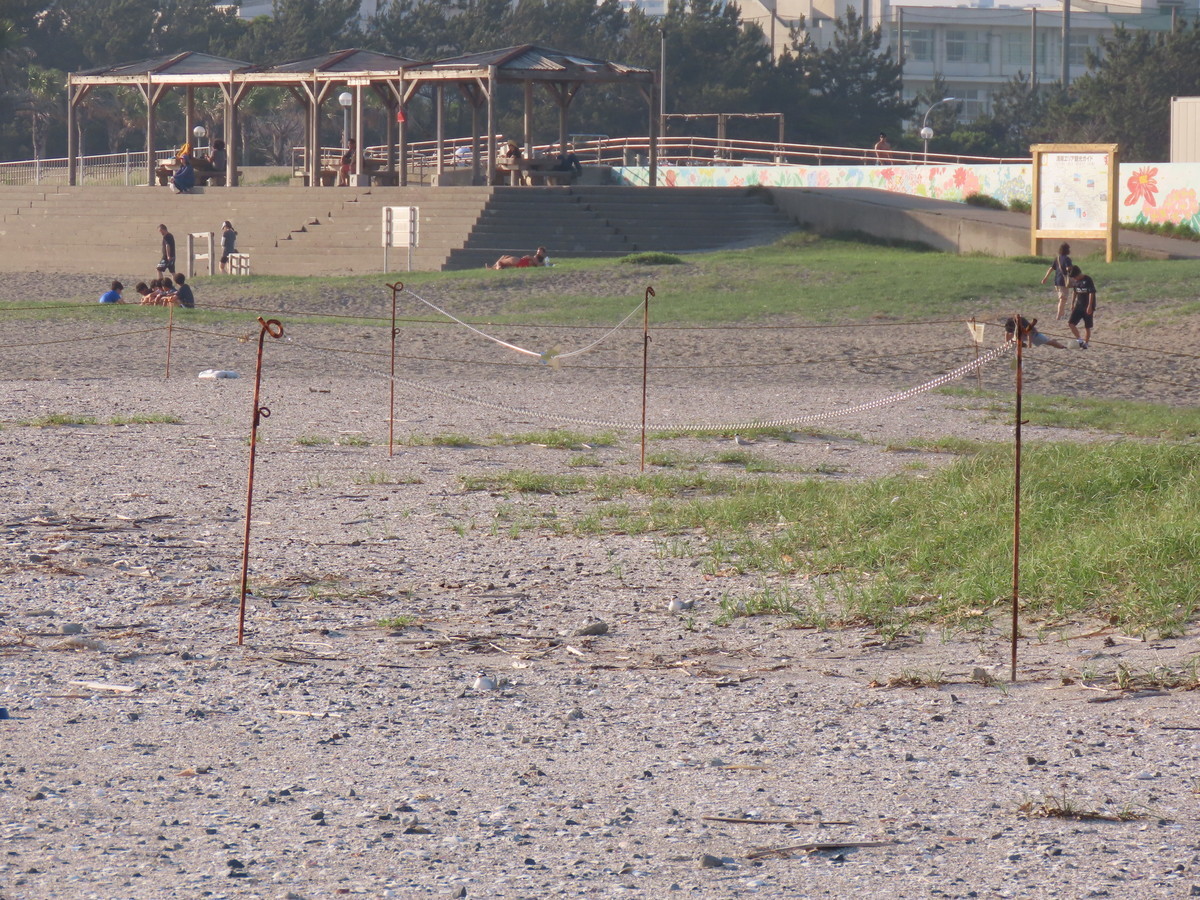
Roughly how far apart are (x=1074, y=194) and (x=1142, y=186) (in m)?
5.98

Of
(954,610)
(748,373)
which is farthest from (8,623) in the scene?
(748,373)

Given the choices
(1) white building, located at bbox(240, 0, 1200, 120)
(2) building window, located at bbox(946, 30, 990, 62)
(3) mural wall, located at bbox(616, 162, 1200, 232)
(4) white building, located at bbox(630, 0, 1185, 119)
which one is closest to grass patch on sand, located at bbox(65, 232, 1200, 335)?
(3) mural wall, located at bbox(616, 162, 1200, 232)

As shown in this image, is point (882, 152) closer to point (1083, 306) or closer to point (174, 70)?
point (174, 70)

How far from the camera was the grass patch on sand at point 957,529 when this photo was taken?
7566mm

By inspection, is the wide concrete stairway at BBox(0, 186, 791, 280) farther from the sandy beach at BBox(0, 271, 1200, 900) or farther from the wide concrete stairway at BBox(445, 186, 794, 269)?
the sandy beach at BBox(0, 271, 1200, 900)

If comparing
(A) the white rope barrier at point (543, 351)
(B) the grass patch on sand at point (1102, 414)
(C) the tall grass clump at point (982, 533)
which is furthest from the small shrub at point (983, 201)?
(C) the tall grass clump at point (982, 533)

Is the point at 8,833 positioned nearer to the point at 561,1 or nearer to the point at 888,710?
the point at 888,710

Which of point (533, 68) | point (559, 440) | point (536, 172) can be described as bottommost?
point (559, 440)

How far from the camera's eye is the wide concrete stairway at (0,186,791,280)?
32.3m

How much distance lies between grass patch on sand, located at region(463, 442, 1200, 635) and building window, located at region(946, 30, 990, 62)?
9210 cm

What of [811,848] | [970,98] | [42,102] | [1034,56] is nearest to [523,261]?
[811,848]

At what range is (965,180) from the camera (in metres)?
36.4

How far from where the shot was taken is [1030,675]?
6.55 meters

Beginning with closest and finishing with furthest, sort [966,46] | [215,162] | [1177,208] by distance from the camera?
[1177,208] → [215,162] → [966,46]
